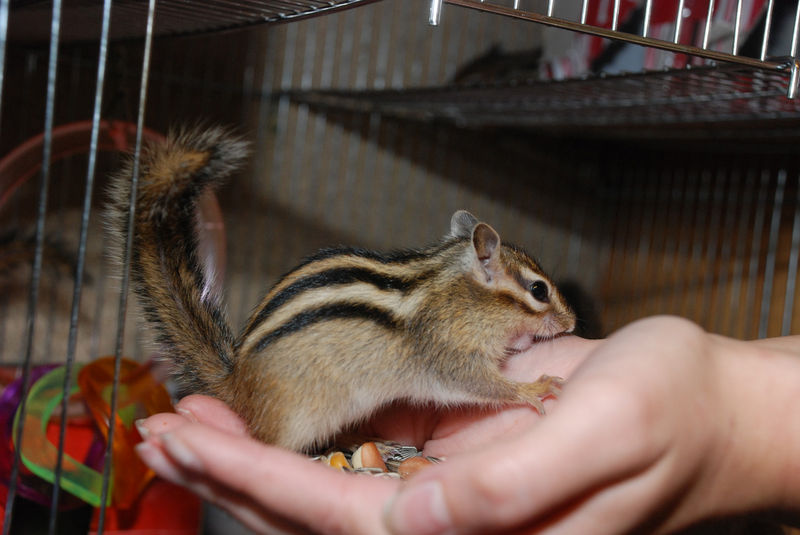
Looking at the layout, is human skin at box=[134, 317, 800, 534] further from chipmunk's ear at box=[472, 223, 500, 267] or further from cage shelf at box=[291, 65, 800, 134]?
cage shelf at box=[291, 65, 800, 134]

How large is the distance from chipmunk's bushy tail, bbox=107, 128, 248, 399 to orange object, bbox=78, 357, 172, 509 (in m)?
0.25

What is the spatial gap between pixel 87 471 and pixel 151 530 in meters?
0.27

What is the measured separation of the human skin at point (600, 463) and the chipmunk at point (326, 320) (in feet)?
0.93

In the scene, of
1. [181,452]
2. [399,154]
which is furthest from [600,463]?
[399,154]

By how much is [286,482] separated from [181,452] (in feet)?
0.43

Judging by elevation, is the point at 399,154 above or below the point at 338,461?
above

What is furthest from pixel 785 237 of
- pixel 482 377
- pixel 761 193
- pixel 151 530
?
pixel 151 530

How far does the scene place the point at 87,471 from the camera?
1.47 metres

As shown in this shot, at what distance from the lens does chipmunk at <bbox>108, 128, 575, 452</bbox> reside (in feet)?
4.26

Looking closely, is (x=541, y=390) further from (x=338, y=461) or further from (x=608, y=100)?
(x=608, y=100)

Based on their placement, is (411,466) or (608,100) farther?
(608,100)

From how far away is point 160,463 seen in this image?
895mm

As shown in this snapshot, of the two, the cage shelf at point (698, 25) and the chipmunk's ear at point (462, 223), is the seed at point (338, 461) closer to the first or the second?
the chipmunk's ear at point (462, 223)

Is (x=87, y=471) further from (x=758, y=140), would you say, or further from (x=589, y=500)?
(x=758, y=140)
